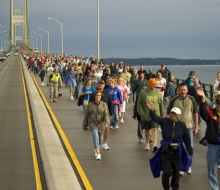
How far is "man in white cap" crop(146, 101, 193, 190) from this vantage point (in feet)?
32.6

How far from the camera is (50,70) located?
31.3 metres

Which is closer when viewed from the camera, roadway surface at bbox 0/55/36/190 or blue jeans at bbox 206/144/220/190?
blue jeans at bbox 206/144/220/190

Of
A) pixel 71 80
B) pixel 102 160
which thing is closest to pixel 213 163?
pixel 102 160

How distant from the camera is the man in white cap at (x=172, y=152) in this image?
32.6 ft

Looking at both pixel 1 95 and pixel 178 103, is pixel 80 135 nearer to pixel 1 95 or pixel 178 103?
pixel 178 103

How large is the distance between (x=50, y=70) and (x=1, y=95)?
5.23 metres

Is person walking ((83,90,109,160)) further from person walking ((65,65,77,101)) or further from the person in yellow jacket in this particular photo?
person walking ((65,65,77,101))

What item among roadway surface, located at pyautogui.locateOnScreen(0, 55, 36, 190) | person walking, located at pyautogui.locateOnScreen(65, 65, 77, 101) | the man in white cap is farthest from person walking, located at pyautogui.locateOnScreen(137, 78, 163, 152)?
person walking, located at pyautogui.locateOnScreen(65, 65, 77, 101)

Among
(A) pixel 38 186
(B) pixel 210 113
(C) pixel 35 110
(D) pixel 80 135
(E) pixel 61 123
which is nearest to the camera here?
(B) pixel 210 113

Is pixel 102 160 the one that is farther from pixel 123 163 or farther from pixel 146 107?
pixel 146 107

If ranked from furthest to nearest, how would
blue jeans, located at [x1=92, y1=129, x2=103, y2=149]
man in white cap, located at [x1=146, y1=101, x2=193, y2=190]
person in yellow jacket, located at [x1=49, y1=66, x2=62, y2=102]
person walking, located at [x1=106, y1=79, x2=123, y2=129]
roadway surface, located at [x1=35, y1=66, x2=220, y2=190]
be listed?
person in yellow jacket, located at [x1=49, y1=66, x2=62, y2=102] → person walking, located at [x1=106, y1=79, x2=123, y2=129] → blue jeans, located at [x1=92, y1=129, x2=103, y2=149] → roadway surface, located at [x1=35, y1=66, x2=220, y2=190] → man in white cap, located at [x1=146, y1=101, x2=193, y2=190]

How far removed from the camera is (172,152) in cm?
997

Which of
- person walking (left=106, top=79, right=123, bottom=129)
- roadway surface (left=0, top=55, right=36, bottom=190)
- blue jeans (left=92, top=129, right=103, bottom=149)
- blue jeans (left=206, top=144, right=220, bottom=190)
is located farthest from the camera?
person walking (left=106, top=79, right=123, bottom=129)

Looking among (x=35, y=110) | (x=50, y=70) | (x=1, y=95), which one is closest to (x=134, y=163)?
(x=35, y=110)
